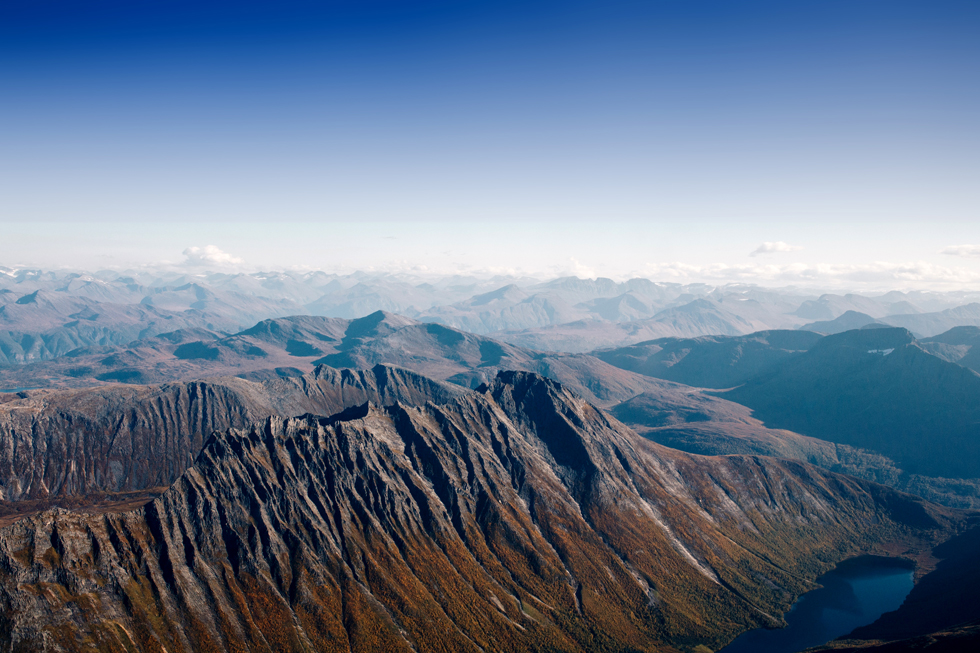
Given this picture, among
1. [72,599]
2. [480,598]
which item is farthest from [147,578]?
[480,598]

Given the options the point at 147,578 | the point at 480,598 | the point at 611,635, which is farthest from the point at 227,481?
the point at 611,635

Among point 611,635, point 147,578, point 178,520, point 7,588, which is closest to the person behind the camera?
point 7,588

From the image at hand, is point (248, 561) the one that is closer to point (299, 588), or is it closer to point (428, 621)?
point (299, 588)

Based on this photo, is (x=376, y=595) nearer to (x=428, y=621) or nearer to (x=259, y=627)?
(x=428, y=621)

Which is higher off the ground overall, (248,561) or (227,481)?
(227,481)

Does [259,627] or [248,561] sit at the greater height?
[248,561]

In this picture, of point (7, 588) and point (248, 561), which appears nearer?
point (7, 588)

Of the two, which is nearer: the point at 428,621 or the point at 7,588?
the point at 7,588

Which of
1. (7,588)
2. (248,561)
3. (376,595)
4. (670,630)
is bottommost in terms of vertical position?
(670,630)

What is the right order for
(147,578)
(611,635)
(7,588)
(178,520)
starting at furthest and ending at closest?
(611,635)
(178,520)
(147,578)
(7,588)
